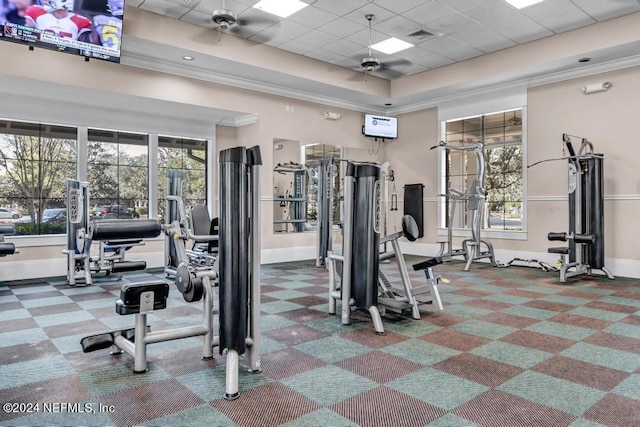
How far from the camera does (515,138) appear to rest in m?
7.90

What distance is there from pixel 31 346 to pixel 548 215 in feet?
23.3

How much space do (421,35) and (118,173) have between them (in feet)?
17.3

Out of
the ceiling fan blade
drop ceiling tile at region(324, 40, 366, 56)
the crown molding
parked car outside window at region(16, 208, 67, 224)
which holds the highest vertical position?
drop ceiling tile at region(324, 40, 366, 56)

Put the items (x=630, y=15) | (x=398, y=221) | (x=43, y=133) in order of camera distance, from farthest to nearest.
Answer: (x=398, y=221) → (x=43, y=133) → (x=630, y=15)

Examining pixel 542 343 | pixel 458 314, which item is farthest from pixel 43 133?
pixel 542 343

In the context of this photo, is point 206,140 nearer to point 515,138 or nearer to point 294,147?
point 294,147

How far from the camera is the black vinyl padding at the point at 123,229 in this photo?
3838mm

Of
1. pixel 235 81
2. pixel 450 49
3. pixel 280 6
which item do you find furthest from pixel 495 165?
pixel 280 6

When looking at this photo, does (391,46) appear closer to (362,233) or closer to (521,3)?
(521,3)

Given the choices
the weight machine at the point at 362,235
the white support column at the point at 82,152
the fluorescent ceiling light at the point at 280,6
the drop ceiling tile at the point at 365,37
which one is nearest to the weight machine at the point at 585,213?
the drop ceiling tile at the point at 365,37

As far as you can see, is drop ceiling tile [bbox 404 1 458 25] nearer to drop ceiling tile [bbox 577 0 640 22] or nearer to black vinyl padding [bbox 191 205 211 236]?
drop ceiling tile [bbox 577 0 640 22]

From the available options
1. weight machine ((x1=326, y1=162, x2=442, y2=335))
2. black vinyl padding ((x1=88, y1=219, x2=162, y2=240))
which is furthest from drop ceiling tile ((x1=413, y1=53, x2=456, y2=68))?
black vinyl padding ((x1=88, y1=219, x2=162, y2=240))

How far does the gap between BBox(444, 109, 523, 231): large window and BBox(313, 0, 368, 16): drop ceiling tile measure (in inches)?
144

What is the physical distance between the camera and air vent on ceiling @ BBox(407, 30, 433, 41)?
20.5 ft
